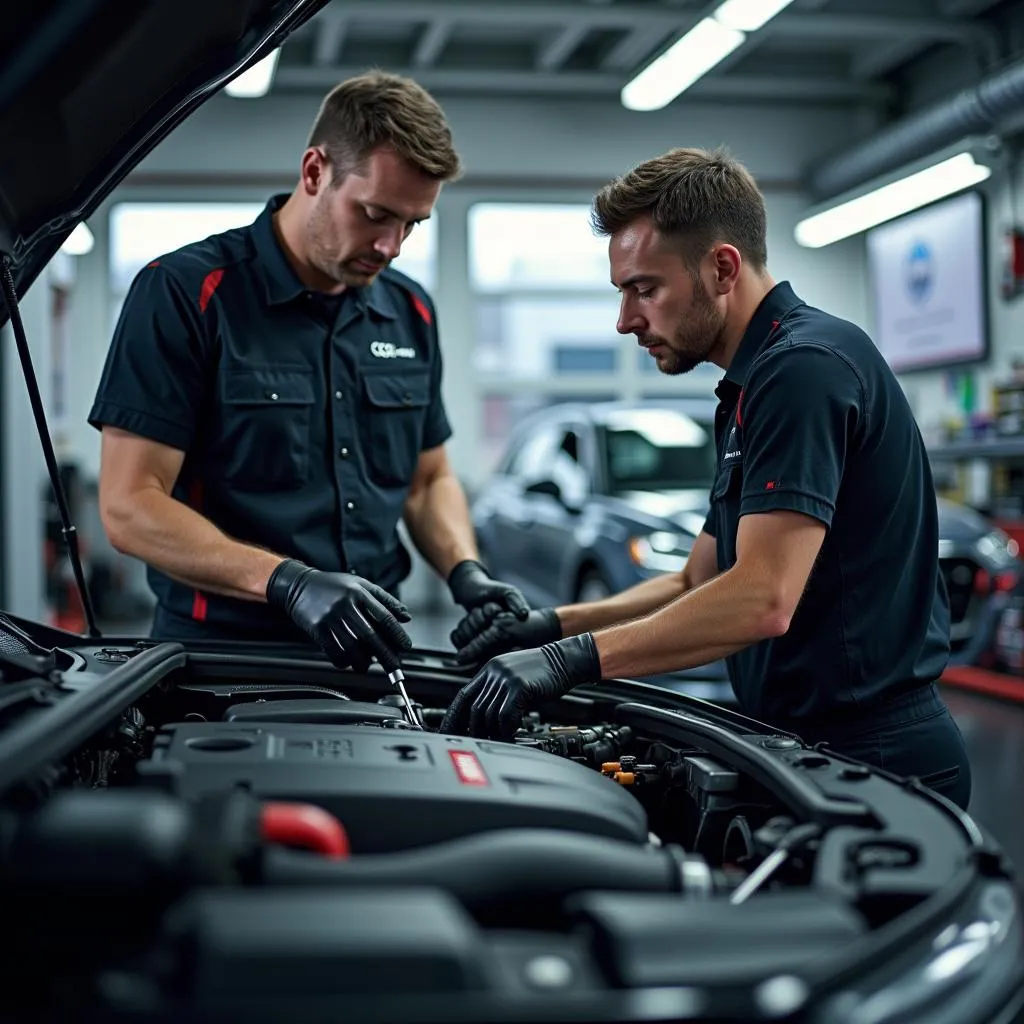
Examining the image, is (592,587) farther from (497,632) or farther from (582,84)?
(582,84)

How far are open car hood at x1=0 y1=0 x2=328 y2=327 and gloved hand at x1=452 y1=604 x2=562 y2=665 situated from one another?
82 cm

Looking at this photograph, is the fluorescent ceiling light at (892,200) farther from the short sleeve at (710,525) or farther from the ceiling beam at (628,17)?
the short sleeve at (710,525)

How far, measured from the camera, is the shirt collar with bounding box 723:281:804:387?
1734 mm

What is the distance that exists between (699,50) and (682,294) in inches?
222

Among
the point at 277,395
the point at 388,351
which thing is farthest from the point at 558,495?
the point at 277,395

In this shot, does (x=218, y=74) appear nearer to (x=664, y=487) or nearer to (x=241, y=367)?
(x=241, y=367)

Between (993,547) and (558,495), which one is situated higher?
(558,495)

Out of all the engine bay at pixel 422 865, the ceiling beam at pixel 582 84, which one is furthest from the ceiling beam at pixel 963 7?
the engine bay at pixel 422 865

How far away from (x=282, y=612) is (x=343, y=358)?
1.53 ft

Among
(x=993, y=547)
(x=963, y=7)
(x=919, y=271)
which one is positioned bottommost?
(x=993, y=547)

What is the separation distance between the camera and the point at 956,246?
819cm

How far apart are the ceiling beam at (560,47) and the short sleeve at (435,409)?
19.2 feet

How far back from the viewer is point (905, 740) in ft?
5.01

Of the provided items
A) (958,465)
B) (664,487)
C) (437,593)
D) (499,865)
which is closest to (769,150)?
(958,465)
